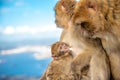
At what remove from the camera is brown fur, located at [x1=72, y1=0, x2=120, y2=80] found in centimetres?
358

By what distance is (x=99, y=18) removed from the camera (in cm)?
357

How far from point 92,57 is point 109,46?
0.19m

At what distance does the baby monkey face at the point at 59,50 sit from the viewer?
4004mm

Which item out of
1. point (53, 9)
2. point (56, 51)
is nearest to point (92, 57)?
point (56, 51)

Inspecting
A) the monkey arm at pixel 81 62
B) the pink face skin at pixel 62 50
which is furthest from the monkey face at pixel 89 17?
the pink face skin at pixel 62 50

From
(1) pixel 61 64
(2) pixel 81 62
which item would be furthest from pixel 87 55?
(1) pixel 61 64

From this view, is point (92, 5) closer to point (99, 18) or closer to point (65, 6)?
point (99, 18)

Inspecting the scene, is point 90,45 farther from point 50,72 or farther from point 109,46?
point 50,72

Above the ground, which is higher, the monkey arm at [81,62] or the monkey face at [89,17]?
the monkey face at [89,17]

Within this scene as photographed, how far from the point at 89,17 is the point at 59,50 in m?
0.58

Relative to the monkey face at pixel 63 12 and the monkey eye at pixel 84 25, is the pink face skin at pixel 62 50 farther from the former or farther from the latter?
the monkey eye at pixel 84 25

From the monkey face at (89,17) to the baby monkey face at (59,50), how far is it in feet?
1.33

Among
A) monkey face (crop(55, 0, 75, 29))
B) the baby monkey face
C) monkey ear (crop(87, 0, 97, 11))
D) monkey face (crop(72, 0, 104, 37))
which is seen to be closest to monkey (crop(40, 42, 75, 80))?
the baby monkey face

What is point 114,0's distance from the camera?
12.1 ft
